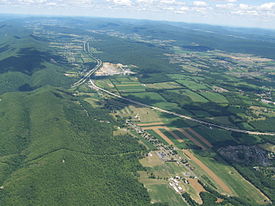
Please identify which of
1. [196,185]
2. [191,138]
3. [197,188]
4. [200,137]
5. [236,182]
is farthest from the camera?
[200,137]

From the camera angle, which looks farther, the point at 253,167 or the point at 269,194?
the point at 253,167

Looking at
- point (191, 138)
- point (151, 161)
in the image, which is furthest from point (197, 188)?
point (191, 138)

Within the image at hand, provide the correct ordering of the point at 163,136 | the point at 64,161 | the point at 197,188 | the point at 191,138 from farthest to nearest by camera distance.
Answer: the point at 163,136 → the point at 191,138 → the point at 64,161 → the point at 197,188

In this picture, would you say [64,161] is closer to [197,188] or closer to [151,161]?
[151,161]

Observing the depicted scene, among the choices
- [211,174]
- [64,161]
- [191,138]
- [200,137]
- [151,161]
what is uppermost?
[64,161]

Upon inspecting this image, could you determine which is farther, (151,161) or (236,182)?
(151,161)

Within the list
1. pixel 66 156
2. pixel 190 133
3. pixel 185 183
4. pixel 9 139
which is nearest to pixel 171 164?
pixel 185 183

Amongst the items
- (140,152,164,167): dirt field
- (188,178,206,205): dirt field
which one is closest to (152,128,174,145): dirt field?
(140,152,164,167): dirt field

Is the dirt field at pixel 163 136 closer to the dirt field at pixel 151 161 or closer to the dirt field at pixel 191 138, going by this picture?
the dirt field at pixel 191 138

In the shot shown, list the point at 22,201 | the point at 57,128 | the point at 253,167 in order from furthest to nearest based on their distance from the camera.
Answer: the point at 57,128, the point at 253,167, the point at 22,201

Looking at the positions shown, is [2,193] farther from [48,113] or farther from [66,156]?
[48,113]

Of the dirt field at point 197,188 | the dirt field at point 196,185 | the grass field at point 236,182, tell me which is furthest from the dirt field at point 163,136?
the dirt field at point 197,188
